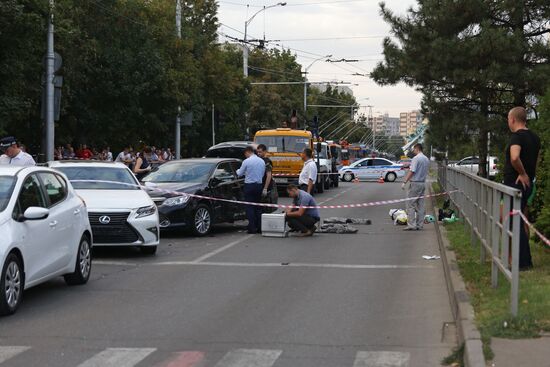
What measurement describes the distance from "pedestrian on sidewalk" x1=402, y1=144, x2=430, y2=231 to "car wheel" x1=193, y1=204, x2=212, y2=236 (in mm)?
4462

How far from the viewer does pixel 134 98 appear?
37.0 m

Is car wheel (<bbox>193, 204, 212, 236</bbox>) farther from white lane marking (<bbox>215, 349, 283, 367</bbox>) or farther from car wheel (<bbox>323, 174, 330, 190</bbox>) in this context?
car wheel (<bbox>323, 174, 330, 190</bbox>)

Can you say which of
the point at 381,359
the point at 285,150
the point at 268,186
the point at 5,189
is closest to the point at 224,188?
the point at 268,186

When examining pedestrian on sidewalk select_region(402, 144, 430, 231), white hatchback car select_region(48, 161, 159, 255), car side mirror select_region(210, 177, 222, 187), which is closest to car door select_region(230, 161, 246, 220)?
car side mirror select_region(210, 177, 222, 187)

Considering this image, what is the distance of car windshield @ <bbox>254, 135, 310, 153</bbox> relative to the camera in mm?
34312

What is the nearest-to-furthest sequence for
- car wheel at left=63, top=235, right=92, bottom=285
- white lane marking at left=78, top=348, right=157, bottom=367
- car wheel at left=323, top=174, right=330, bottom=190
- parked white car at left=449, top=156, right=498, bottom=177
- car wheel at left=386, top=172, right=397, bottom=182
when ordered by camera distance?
white lane marking at left=78, top=348, right=157, bottom=367, car wheel at left=63, top=235, right=92, bottom=285, parked white car at left=449, top=156, right=498, bottom=177, car wheel at left=323, top=174, right=330, bottom=190, car wheel at left=386, top=172, right=397, bottom=182

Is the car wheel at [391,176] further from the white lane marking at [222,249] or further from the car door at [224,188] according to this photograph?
the white lane marking at [222,249]

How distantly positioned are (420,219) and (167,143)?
31560 mm

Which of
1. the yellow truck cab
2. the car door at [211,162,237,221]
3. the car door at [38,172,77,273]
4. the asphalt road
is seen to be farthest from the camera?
the yellow truck cab

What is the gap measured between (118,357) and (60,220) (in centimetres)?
342

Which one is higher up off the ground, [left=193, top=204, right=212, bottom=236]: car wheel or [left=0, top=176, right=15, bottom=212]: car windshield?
[left=0, top=176, right=15, bottom=212]: car windshield

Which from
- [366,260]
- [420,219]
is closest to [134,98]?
[420,219]

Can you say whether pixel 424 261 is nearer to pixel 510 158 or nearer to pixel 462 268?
pixel 462 268

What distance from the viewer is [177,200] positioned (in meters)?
16.7
